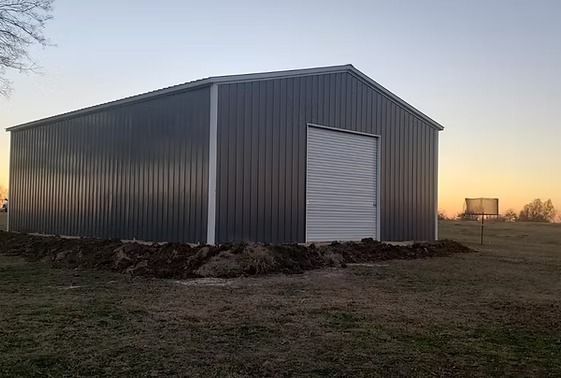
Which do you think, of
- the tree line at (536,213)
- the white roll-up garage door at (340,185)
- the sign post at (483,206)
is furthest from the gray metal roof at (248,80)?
the tree line at (536,213)

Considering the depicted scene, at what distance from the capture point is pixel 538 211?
56.6 meters

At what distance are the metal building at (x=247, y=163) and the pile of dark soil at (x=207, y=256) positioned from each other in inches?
30.9

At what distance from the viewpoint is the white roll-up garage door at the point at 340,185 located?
15.0 m

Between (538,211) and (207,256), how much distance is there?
172 ft

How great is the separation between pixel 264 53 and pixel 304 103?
290 centimetres

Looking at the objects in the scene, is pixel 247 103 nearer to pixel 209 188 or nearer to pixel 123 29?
pixel 209 188

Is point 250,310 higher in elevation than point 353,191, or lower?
lower

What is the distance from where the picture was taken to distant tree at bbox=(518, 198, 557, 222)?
55.0 m

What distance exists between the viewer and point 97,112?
1700cm

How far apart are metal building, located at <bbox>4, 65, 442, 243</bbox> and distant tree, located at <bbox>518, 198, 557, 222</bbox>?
135ft

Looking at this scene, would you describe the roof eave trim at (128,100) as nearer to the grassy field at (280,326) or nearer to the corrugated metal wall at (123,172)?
the corrugated metal wall at (123,172)

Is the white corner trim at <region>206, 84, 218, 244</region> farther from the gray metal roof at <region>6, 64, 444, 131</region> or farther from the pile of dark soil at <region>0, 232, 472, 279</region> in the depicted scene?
the gray metal roof at <region>6, 64, 444, 131</region>

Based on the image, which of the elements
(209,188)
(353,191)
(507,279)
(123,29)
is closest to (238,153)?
(209,188)

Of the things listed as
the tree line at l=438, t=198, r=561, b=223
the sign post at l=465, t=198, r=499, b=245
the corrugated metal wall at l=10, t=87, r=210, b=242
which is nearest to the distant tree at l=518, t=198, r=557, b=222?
the tree line at l=438, t=198, r=561, b=223
